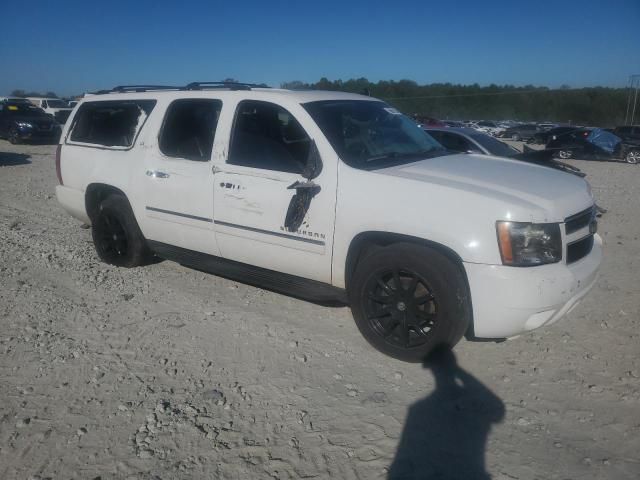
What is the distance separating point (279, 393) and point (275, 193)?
1.50 metres

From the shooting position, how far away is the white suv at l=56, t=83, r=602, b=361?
325 cm

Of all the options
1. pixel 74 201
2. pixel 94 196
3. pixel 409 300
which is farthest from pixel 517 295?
pixel 74 201

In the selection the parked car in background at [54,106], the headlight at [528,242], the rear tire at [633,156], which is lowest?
the rear tire at [633,156]

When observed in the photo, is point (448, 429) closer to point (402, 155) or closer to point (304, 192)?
point (304, 192)

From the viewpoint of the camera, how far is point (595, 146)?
20.5 m

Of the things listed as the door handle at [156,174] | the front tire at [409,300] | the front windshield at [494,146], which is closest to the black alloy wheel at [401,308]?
the front tire at [409,300]

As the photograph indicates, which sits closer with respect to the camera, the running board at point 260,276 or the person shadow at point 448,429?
the person shadow at point 448,429

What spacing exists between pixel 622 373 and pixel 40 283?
5.12m

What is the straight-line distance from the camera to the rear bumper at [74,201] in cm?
578

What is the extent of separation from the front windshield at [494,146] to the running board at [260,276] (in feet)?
18.8

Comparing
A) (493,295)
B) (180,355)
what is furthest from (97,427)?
(493,295)

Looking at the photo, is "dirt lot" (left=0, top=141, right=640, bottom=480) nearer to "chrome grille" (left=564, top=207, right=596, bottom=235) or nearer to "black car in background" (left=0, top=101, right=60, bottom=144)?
"chrome grille" (left=564, top=207, right=596, bottom=235)

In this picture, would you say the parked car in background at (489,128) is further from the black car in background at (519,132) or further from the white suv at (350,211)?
the white suv at (350,211)

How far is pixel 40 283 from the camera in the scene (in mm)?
5184
